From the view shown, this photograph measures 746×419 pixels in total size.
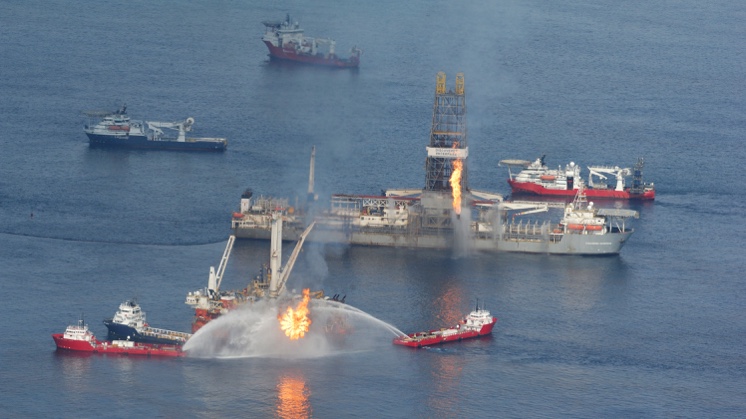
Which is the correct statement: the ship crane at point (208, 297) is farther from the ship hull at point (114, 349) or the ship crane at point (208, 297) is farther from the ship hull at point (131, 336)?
the ship hull at point (114, 349)

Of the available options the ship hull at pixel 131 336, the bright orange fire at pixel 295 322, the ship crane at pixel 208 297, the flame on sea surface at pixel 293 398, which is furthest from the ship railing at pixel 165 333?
the flame on sea surface at pixel 293 398

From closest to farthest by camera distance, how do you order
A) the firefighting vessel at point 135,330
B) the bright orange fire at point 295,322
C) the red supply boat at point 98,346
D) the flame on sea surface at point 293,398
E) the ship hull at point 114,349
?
the flame on sea surface at point 293,398 → the red supply boat at point 98,346 → the ship hull at point 114,349 → the firefighting vessel at point 135,330 → the bright orange fire at point 295,322

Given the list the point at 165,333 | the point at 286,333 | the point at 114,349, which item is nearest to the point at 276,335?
the point at 286,333

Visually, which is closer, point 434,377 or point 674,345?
point 434,377

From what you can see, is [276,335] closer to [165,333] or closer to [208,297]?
[208,297]

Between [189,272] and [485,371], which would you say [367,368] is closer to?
[485,371]

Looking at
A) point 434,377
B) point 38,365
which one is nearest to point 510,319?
point 434,377

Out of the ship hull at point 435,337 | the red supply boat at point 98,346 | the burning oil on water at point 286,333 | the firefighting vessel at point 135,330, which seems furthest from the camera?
the ship hull at point 435,337
